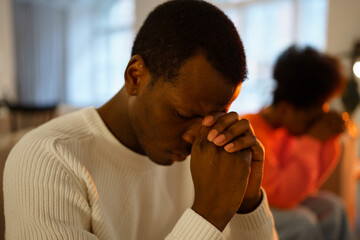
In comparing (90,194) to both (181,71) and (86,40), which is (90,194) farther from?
(86,40)

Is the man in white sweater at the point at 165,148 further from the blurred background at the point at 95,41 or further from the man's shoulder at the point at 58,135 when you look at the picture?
the blurred background at the point at 95,41

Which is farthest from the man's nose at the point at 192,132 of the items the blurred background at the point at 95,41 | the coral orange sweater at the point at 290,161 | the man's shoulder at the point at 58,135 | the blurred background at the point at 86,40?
the blurred background at the point at 86,40

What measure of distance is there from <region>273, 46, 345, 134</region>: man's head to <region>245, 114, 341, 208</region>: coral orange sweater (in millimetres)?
110

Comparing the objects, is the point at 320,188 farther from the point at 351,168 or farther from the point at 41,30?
the point at 41,30

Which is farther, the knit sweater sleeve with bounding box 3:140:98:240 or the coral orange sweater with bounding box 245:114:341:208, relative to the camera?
the coral orange sweater with bounding box 245:114:341:208

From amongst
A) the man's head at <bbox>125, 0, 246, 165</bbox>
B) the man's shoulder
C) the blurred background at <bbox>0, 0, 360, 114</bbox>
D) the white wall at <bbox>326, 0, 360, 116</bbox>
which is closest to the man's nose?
the man's head at <bbox>125, 0, 246, 165</bbox>

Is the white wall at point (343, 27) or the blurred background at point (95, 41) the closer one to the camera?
the white wall at point (343, 27)

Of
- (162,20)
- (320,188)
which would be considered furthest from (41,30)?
(162,20)

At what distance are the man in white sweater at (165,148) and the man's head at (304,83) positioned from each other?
0.94 meters

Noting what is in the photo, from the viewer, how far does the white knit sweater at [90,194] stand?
0.59 m

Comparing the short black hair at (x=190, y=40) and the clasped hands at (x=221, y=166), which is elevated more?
the short black hair at (x=190, y=40)

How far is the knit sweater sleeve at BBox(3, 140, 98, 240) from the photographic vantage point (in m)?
0.58

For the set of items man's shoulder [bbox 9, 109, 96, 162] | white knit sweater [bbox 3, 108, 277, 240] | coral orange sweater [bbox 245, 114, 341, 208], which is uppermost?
man's shoulder [bbox 9, 109, 96, 162]

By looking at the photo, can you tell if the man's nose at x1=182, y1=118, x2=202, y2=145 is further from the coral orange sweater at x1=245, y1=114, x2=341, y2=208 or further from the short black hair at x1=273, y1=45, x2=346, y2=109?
the short black hair at x1=273, y1=45, x2=346, y2=109
